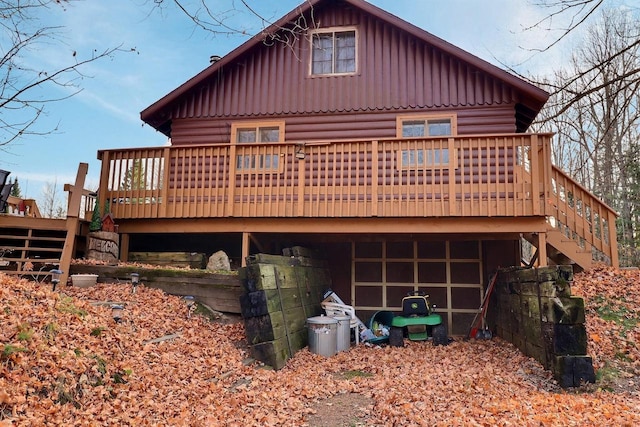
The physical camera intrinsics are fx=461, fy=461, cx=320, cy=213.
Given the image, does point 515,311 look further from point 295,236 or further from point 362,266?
point 295,236

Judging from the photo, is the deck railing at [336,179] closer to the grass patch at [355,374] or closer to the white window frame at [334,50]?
the white window frame at [334,50]

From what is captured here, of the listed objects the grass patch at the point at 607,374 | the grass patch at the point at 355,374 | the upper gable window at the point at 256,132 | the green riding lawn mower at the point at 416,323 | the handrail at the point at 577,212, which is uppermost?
the upper gable window at the point at 256,132

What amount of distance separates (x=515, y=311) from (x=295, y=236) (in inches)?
192

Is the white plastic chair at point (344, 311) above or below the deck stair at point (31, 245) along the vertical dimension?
below

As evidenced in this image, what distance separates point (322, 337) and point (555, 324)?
338 cm

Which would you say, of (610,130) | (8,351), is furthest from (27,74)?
(610,130)

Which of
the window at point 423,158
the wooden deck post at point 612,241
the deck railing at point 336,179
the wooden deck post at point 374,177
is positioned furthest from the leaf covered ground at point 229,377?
the window at point 423,158

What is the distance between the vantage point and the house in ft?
27.5

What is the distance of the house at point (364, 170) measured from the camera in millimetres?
8383

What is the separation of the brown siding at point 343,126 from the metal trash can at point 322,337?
4339 millimetres

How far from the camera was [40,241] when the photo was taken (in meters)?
8.49

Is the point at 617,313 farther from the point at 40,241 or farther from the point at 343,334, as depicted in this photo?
the point at 40,241

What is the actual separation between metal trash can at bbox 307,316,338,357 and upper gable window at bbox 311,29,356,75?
6298 mm

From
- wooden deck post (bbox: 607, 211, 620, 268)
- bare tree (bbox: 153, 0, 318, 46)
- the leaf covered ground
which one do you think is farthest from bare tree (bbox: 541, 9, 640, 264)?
bare tree (bbox: 153, 0, 318, 46)
